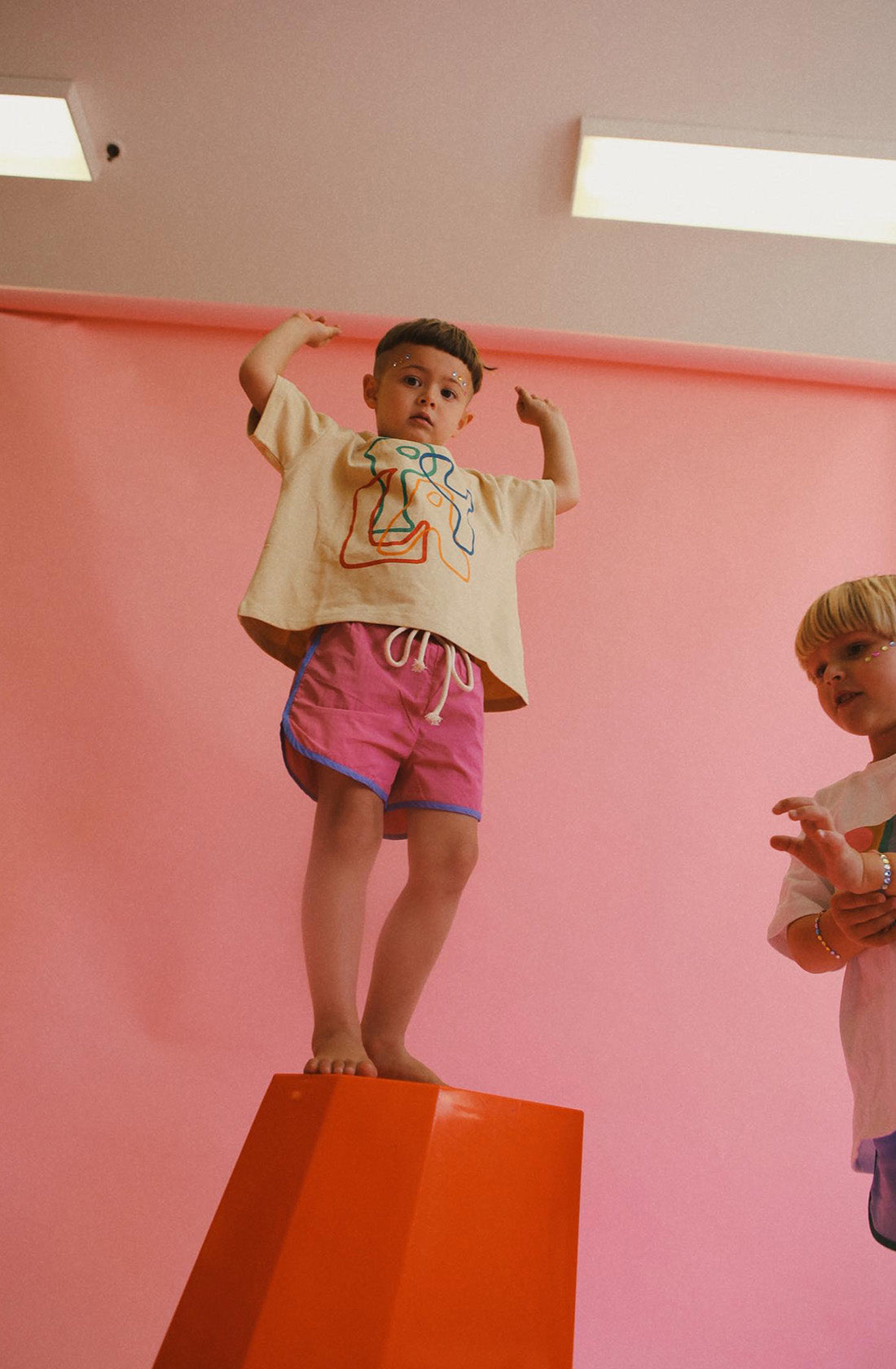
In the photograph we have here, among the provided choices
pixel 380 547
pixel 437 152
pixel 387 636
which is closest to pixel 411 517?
pixel 380 547

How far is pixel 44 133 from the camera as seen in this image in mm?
2299

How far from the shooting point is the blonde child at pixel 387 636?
1.29 m

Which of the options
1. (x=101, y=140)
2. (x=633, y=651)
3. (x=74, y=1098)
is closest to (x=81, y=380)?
(x=101, y=140)

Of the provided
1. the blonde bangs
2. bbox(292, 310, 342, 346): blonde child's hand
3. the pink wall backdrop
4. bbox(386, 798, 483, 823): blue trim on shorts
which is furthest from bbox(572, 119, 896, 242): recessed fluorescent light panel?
bbox(386, 798, 483, 823): blue trim on shorts

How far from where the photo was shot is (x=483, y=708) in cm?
153

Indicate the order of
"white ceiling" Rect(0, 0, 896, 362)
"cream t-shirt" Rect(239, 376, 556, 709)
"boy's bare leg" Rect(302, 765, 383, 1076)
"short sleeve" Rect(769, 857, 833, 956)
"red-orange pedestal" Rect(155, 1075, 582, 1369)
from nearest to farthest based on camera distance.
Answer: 1. "red-orange pedestal" Rect(155, 1075, 582, 1369)
2. "boy's bare leg" Rect(302, 765, 383, 1076)
3. "short sleeve" Rect(769, 857, 833, 956)
4. "cream t-shirt" Rect(239, 376, 556, 709)
5. "white ceiling" Rect(0, 0, 896, 362)

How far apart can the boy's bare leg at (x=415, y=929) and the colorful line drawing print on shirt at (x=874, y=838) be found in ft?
1.42

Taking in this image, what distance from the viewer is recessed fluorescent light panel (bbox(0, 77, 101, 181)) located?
7.25 ft

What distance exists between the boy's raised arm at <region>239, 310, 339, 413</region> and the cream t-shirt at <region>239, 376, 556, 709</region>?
15mm

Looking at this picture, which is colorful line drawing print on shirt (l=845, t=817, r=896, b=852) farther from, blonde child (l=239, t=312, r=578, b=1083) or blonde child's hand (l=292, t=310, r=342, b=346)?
blonde child's hand (l=292, t=310, r=342, b=346)

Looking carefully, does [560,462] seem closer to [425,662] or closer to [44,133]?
[425,662]

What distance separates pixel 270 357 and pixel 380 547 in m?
0.33

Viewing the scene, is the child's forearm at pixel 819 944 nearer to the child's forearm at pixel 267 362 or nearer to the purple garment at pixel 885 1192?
the purple garment at pixel 885 1192

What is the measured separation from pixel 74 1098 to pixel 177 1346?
0.95m
